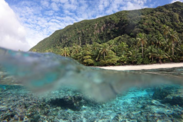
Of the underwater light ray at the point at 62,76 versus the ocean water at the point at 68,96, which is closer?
the ocean water at the point at 68,96

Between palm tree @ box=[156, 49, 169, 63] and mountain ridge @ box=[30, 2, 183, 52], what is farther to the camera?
mountain ridge @ box=[30, 2, 183, 52]

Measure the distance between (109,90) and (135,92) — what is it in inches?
94.4

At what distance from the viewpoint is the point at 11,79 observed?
23.0ft

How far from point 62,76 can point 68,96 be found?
3.91 ft

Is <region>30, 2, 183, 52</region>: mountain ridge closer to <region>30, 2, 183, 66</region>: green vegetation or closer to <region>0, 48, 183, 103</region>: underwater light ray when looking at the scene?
<region>30, 2, 183, 66</region>: green vegetation

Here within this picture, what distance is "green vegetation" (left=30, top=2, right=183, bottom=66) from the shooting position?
36812 millimetres

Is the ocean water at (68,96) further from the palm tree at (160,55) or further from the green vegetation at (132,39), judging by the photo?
the palm tree at (160,55)

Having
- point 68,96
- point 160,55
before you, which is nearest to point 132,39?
point 160,55

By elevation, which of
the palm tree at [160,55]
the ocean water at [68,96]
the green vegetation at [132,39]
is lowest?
the ocean water at [68,96]

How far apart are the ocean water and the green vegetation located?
96.0 feet

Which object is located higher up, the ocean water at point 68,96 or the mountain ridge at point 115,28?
the mountain ridge at point 115,28

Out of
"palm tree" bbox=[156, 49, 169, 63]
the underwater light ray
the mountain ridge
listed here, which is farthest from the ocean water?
the mountain ridge

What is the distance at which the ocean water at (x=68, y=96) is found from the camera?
4.89 metres

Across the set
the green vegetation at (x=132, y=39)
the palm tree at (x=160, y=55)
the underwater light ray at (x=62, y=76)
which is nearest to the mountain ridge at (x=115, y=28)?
the green vegetation at (x=132, y=39)
